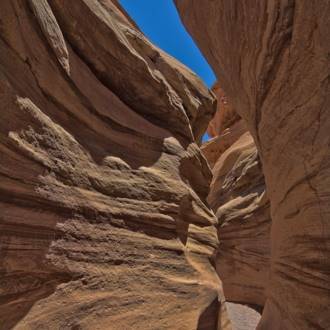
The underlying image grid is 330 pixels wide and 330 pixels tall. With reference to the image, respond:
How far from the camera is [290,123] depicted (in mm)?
3572

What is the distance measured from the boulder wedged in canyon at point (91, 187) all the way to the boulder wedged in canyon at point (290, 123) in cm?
116

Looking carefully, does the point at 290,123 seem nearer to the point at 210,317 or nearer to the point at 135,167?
the point at 135,167

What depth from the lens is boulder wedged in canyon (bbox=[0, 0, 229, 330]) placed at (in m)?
2.85

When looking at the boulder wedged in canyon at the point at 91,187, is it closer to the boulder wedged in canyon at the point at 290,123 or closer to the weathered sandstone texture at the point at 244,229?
the boulder wedged in canyon at the point at 290,123

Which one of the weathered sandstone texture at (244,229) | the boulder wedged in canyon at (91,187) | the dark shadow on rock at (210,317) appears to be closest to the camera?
the boulder wedged in canyon at (91,187)

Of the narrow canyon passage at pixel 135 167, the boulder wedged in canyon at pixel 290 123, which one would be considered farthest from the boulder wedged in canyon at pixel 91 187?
the boulder wedged in canyon at pixel 290 123

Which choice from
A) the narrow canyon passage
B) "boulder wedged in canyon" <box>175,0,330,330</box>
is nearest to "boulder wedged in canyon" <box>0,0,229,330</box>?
the narrow canyon passage

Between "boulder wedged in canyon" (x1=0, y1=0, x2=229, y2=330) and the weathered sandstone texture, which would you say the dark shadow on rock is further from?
the weathered sandstone texture

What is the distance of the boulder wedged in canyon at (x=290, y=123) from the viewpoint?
3.02 meters

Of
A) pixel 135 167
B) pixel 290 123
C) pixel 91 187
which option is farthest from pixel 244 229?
pixel 91 187

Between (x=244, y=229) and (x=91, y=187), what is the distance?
21.1 ft

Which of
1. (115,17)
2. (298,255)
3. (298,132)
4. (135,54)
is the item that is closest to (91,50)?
(135,54)

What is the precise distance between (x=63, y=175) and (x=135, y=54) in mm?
2351

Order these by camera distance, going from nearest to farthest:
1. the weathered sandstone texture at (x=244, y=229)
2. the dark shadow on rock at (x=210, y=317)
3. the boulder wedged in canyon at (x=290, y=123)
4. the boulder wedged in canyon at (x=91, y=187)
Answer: the boulder wedged in canyon at (x=91, y=187) → the boulder wedged in canyon at (x=290, y=123) → the dark shadow on rock at (x=210, y=317) → the weathered sandstone texture at (x=244, y=229)
